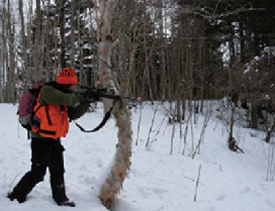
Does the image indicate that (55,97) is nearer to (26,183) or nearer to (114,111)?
(114,111)

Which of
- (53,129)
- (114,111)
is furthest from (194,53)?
(53,129)

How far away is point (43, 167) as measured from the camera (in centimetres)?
314

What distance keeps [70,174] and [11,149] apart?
4.97 feet

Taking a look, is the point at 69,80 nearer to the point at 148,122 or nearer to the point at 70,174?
the point at 70,174

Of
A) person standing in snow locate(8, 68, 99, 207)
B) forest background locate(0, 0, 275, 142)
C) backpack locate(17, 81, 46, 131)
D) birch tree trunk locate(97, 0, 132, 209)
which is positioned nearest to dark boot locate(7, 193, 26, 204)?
person standing in snow locate(8, 68, 99, 207)

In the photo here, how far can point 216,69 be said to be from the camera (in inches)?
507

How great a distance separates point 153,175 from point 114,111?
8.01 feet

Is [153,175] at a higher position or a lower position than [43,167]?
lower

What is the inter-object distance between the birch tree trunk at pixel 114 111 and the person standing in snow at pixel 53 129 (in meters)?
0.34

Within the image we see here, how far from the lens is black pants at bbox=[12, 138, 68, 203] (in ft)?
10.2

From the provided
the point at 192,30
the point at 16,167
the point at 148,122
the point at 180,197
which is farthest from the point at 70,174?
the point at 192,30

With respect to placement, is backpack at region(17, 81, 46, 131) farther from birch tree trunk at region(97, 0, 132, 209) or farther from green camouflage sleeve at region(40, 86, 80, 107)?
birch tree trunk at region(97, 0, 132, 209)

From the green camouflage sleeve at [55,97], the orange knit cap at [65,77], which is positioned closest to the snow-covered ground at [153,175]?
the green camouflage sleeve at [55,97]

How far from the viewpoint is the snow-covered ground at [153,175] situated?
12.6 feet
